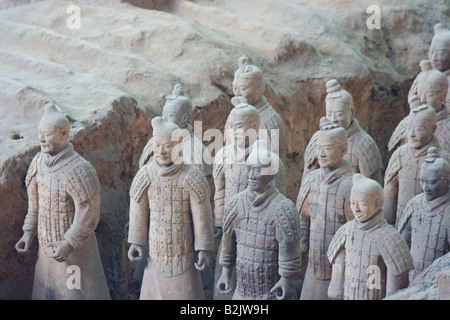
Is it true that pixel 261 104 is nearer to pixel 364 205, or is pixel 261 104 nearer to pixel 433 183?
pixel 433 183

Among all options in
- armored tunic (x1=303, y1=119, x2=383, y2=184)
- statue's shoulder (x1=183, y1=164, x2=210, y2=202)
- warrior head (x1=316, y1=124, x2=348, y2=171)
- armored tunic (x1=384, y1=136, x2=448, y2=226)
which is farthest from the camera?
armored tunic (x1=303, y1=119, x2=383, y2=184)

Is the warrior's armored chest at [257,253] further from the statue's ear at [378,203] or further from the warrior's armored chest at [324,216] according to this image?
the statue's ear at [378,203]

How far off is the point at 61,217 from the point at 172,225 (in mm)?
817

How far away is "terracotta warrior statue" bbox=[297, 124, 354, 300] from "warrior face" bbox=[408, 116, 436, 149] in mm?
737

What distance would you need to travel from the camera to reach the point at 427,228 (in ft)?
19.9

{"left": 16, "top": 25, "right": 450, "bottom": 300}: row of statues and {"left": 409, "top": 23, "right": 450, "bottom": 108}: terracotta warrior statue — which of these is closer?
{"left": 16, "top": 25, "right": 450, "bottom": 300}: row of statues

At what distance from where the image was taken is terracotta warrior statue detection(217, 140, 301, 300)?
570 centimetres

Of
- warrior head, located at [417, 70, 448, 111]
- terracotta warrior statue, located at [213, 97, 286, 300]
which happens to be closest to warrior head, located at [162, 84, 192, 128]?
terracotta warrior statue, located at [213, 97, 286, 300]

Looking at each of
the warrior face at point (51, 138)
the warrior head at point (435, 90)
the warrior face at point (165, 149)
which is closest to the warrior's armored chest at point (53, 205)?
the warrior face at point (51, 138)

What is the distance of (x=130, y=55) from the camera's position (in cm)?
847

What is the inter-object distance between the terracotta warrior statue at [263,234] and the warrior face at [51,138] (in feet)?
4.11

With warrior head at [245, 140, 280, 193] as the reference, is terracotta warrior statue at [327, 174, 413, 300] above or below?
below

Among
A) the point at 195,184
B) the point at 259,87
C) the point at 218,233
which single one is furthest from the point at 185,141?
the point at 195,184

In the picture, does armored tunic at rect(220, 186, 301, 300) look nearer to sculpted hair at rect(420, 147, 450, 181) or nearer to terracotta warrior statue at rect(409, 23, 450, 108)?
sculpted hair at rect(420, 147, 450, 181)
